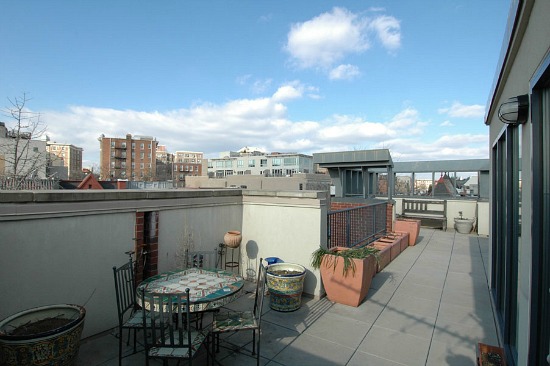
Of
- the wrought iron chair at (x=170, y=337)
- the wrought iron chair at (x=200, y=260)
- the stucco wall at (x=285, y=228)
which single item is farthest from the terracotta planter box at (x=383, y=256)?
the wrought iron chair at (x=170, y=337)

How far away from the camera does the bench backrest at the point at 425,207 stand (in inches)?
492

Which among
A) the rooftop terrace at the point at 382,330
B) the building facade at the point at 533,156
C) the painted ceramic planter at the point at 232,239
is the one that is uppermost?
the building facade at the point at 533,156

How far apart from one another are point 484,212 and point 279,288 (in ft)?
33.8

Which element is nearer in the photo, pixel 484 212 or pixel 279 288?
pixel 279 288

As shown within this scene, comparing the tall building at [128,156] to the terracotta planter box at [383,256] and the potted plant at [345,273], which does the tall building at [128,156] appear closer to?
the terracotta planter box at [383,256]

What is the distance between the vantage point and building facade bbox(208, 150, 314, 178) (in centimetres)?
5984

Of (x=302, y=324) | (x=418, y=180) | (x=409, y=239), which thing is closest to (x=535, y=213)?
(x=302, y=324)

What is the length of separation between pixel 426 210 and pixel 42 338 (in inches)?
542

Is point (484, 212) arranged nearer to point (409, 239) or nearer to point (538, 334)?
point (409, 239)

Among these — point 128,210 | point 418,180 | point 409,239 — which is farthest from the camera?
point 418,180

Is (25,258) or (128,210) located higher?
(128,210)

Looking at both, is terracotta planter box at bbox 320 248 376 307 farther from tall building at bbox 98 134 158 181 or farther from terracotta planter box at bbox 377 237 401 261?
tall building at bbox 98 134 158 181

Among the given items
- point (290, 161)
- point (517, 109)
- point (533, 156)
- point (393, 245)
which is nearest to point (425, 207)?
point (393, 245)

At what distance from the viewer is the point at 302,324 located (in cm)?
405
